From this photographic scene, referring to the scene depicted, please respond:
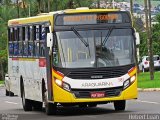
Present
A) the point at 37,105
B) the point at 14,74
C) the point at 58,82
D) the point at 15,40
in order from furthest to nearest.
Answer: the point at 14,74 < the point at 15,40 < the point at 37,105 < the point at 58,82

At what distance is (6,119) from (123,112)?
3559mm

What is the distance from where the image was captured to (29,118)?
2189 cm

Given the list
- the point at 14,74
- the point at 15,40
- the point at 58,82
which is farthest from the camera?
the point at 14,74

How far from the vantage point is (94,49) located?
21.9 metres

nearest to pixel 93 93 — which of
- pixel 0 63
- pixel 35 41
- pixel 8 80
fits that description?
pixel 35 41

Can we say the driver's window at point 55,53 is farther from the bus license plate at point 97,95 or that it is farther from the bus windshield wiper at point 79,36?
the bus license plate at point 97,95

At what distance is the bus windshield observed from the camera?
21.8m

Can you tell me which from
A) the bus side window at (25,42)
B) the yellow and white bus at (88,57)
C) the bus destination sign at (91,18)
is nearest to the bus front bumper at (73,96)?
the yellow and white bus at (88,57)

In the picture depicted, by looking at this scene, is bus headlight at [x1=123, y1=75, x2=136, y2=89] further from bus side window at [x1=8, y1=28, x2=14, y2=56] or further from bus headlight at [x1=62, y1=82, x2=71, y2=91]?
bus side window at [x1=8, y1=28, x2=14, y2=56]

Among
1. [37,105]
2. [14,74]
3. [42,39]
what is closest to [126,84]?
[42,39]

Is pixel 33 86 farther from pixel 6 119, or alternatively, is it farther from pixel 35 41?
pixel 6 119

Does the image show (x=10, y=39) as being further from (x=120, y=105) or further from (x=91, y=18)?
(x=91, y=18)

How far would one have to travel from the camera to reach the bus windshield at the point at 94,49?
21.8 metres

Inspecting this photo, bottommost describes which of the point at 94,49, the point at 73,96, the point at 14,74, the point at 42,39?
the point at 14,74
